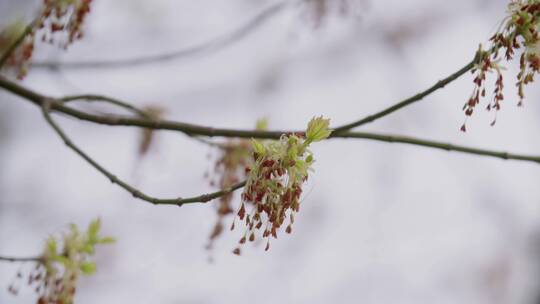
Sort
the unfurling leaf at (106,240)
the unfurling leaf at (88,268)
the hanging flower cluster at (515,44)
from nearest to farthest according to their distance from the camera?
the hanging flower cluster at (515,44), the unfurling leaf at (88,268), the unfurling leaf at (106,240)

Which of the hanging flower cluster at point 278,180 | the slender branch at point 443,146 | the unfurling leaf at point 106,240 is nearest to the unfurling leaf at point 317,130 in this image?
the hanging flower cluster at point 278,180

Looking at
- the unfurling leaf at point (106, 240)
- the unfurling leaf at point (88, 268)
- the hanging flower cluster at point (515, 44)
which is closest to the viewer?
the hanging flower cluster at point (515, 44)

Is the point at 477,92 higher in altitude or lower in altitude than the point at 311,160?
higher

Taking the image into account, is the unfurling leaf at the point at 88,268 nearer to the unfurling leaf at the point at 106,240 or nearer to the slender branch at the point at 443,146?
the unfurling leaf at the point at 106,240

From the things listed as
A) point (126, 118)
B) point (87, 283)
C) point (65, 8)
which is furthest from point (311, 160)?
point (87, 283)

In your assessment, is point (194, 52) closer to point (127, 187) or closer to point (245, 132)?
point (245, 132)

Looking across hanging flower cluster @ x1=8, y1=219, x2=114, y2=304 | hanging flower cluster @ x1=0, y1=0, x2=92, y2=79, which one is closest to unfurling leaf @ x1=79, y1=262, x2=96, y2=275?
hanging flower cluster @ x1=8, y1=219, x2=114, y2=304

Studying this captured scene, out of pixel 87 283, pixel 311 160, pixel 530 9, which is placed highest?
pixel 530 9

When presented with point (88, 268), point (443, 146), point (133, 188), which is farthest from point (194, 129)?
point (443, 146)
